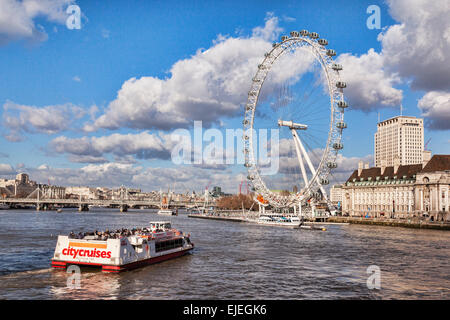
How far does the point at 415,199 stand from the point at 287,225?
105 feet

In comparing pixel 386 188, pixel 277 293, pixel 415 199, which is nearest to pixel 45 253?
pixel 277 293

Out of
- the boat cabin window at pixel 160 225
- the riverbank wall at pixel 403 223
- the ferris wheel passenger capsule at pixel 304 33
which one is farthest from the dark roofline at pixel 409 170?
the boat cabin window at pixel 160 225

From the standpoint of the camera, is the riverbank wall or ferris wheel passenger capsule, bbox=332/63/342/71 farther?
the riverbank wall

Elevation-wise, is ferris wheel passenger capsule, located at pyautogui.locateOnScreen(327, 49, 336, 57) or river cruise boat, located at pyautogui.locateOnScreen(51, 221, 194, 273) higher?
ferris wheel passenger capsule, located at pyautogui.locateOnScreen(327, 49, 336, 57)

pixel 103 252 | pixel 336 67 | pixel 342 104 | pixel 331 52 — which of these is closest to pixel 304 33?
pixel 331 52

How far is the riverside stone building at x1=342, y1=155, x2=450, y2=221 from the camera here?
93.9m

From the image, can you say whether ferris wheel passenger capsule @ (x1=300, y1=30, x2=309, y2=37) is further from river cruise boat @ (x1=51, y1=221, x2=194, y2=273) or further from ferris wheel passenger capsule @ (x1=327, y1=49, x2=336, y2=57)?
river cruise boat @ (x1=51, y1=221, x2=194, y2=273)

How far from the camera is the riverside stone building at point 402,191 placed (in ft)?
308

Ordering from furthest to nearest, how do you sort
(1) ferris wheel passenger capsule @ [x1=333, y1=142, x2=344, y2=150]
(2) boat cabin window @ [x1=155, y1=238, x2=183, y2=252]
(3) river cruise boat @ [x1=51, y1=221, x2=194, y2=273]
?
(1) ferris wheel passenger capsule @ [x1=333, y1=142, x2=344, y2=150] → (2) boat cabin window @ [x1=155, y1=238, x2=183, y2=252] → (3) river cruise boat @ [x1=51, y1=221, x2=194, y2=273]

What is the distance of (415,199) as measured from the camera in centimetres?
10069

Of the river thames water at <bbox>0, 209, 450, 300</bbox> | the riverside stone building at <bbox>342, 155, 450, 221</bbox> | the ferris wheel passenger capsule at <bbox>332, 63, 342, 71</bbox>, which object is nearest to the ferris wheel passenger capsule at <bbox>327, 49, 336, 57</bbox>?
the ferris wheel passenger capsule at <bbox>332, 63, 342, 71</bbox>

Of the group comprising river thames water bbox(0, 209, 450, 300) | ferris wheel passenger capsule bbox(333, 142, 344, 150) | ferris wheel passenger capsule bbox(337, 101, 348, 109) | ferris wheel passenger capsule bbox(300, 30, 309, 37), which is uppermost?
ferris wheel passenger capsule bbox(300, 30, 309, 37)
